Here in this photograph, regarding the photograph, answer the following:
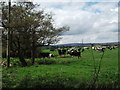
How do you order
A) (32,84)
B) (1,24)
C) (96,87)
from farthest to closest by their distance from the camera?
(1,24), (32,84), (96,87)

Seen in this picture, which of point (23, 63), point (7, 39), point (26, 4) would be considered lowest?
point (23, 63)

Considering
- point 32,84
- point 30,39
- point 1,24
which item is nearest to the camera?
point 32,84

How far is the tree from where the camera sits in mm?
15711

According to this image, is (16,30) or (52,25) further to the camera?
(52,25)

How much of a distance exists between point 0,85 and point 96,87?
339cm

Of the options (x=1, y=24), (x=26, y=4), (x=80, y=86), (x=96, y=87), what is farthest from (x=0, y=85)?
(x=26, y=4)

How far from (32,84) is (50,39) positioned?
10.4 metres

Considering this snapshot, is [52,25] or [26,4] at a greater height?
[26,4]

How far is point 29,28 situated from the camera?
16.2 metres

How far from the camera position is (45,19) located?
56.1ft

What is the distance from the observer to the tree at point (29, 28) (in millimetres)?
15711

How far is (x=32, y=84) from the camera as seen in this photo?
7527 mm

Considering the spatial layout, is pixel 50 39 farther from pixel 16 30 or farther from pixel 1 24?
pixel 1 24

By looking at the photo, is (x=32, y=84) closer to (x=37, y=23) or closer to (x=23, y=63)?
(x=37, y=23)
